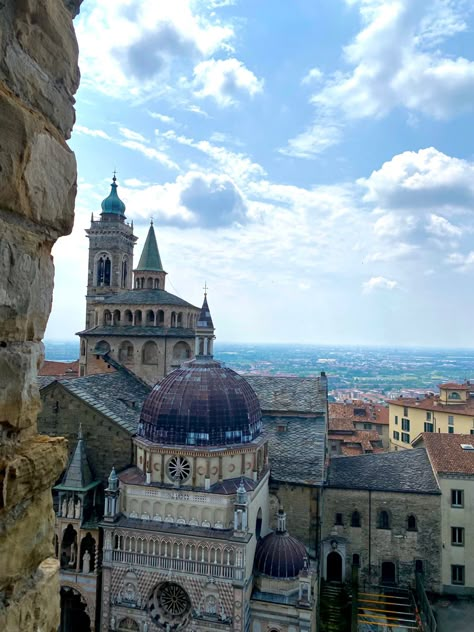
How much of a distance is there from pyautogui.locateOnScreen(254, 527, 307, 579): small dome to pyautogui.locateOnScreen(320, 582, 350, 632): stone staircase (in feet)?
15.5

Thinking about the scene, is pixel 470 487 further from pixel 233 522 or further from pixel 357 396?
pixel 357 396

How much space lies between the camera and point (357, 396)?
472 feet

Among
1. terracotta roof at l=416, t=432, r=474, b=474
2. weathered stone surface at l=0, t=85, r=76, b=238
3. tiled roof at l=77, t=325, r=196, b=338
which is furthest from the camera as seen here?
tiled roof at l=77, t=325, r=196, b=338

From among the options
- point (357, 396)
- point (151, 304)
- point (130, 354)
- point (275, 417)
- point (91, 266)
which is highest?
point (91, 266)

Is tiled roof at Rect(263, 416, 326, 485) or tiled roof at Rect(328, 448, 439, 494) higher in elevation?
tiled roof at Rect(263, 416, 326, 485)

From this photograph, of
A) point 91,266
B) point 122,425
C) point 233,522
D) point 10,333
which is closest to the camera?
point 10,333

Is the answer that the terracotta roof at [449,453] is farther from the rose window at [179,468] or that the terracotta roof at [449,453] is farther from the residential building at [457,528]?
the rose window at [179,468]

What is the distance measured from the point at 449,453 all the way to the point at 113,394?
2281 centimetres

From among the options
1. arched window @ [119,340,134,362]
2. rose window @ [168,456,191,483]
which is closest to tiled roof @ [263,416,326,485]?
rose window @ [168,456,191,483]

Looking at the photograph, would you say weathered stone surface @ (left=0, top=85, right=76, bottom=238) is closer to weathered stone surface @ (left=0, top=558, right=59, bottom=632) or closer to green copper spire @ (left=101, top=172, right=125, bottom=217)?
weathered stone surface @ (left=0, top=558, right=59, bottom=632)

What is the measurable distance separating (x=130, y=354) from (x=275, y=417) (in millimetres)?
12668

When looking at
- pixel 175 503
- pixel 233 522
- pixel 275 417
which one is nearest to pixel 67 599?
pixel 175 503

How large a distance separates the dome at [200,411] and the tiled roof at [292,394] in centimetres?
854

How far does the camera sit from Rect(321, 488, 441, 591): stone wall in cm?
2880
